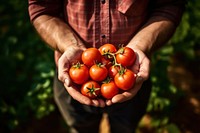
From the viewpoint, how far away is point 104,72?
1353mm

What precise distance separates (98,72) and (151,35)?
0.33m

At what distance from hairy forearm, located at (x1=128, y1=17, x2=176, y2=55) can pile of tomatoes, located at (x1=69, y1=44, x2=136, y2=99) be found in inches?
3.7

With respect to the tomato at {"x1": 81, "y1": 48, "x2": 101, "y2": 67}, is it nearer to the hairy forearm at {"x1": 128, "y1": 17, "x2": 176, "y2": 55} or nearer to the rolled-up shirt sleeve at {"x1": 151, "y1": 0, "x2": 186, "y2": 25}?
the hairy forearm at {"x1": 128, "y1": 17, "x2": 176, "y2": 55}

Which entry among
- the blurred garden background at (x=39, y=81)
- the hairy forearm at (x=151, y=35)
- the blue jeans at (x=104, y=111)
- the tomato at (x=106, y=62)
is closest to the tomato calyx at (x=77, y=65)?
the tomato at (x=106, y=62)

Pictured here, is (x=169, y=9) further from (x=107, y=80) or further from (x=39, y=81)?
(x=39, y=81)

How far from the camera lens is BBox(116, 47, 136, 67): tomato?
1339mm

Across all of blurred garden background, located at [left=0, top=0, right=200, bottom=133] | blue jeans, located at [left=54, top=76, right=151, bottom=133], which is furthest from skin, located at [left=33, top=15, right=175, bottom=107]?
blurred garden background, located at [left=0, top=0, right=200, bottom=133]

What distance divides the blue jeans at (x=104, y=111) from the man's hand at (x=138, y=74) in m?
0.28

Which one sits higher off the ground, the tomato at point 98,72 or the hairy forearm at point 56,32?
the hairy forearm at point 56,32

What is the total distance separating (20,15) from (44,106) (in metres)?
0.69

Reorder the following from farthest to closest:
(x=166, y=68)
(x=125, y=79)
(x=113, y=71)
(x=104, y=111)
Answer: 1. (x=166, y=68)
2. (x=104, y=111)
3. (x=113, y=71)
4. (x=125, y=79)

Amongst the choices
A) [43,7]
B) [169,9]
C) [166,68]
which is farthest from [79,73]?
[166,68]

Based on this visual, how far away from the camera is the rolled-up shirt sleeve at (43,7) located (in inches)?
57.0

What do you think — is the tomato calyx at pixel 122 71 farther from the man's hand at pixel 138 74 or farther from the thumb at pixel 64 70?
the thumb at pixel 64 70
